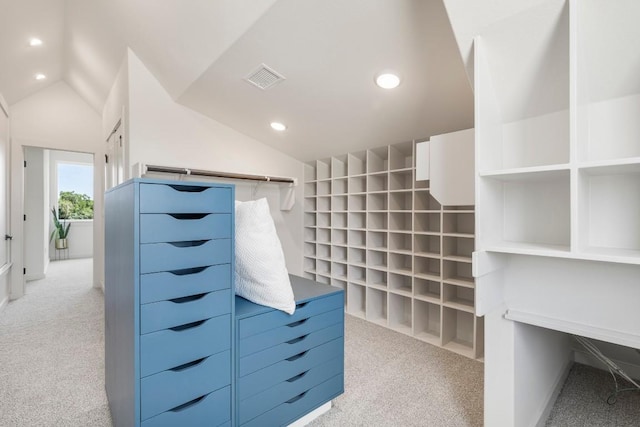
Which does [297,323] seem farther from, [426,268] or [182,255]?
[426,268]

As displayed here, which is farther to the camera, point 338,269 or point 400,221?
point 338,269

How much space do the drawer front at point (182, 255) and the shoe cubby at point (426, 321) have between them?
2059 mm

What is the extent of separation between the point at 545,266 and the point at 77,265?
7.45 meters

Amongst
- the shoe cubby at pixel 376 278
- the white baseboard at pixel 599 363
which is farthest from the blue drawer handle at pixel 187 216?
the white baseboard at pixel 599 363

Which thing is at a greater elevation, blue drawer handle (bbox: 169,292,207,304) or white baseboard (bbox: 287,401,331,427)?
blue drawer handle (bbox: 169,292,207,304)

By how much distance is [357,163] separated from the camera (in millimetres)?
3266

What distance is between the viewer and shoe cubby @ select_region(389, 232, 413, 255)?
2891 millimetres

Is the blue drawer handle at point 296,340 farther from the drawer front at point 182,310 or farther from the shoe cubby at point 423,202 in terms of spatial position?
the shoe cubby at point 423,202

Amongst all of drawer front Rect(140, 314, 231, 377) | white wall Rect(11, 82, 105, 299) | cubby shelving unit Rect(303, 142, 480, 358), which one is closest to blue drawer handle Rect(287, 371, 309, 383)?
drawer front Rect(140, 314, 231, 377)

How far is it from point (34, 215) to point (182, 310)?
5.46 metres

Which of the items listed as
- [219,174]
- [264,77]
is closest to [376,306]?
[219,174]

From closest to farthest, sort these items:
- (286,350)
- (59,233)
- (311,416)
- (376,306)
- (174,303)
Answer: (174,303) → (286,350) → (311,416) → (376,306) → (59,233)

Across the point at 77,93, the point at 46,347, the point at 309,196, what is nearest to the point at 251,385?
the point at 46,347

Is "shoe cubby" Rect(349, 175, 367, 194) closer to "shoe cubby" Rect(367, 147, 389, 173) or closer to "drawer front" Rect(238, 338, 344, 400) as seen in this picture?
"shoe cubby" Rect(367, 147, 389, 173)
